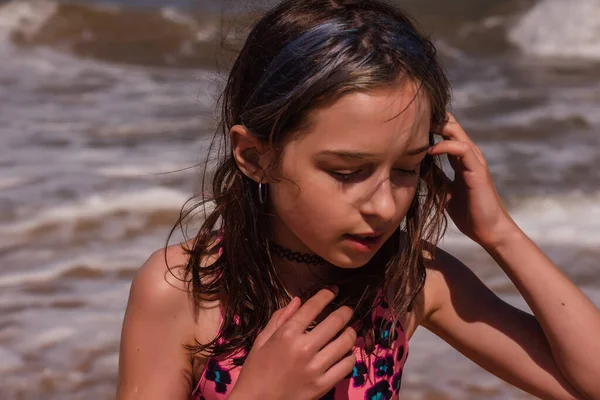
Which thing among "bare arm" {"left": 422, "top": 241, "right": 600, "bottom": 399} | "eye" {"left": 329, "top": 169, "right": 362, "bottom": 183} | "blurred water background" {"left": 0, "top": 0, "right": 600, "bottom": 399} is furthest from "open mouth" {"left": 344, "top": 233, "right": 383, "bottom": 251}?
"blurred water background" {"left": 0, "top": 0, "right": 600, "bottom": 399}

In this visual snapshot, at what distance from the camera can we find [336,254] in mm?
2086

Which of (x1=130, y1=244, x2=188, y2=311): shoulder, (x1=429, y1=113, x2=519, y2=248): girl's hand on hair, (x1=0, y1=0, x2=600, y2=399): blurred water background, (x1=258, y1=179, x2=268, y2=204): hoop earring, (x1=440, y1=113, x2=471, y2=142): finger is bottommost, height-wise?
(x1=130, y1=244, x2=188, y2=311): shoulder

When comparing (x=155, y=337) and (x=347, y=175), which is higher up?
(x=347, y=175)

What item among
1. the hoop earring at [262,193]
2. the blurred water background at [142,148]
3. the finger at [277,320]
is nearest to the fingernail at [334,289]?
the finger at [277,320]

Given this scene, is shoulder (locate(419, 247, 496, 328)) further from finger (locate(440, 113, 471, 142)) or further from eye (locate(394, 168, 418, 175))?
eye (locate(394, 168, 418, 175))

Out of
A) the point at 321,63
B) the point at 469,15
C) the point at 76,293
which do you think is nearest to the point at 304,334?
the point at 321,63

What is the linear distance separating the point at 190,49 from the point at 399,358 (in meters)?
9.16

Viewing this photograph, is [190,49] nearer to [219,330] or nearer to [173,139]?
[173,139]

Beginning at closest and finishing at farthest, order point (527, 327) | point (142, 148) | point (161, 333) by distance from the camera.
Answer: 1. point (161, 333)
2. point (527, 327)
3. point (142, 148)

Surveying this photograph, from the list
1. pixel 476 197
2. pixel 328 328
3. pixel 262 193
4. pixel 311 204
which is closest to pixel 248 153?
pixel 262 193

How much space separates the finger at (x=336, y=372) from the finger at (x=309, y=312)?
0.11 m

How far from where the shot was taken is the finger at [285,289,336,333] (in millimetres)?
2061

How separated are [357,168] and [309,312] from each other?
0.34 m

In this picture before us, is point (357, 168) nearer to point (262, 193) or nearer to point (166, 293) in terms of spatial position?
point (262, 193)
